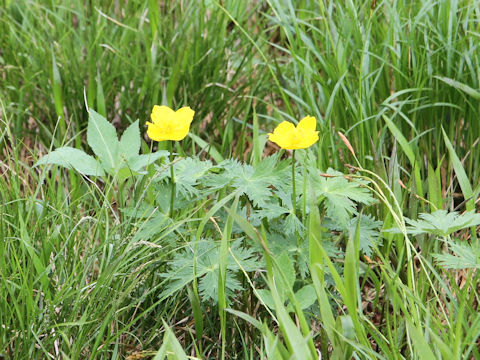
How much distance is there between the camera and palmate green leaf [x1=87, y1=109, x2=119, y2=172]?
5.72 feet

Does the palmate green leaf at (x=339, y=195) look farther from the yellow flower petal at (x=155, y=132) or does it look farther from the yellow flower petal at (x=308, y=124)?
the yellow flower petal at (x=155, y=132)

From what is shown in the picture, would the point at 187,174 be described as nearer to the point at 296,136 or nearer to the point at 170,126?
the point at 170,126

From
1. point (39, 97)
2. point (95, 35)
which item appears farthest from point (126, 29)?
point (39, 97)

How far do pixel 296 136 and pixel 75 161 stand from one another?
1.91 feet

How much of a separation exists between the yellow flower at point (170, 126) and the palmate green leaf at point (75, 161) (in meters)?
0.25

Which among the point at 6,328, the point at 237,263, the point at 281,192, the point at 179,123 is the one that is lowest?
the point at 6,328

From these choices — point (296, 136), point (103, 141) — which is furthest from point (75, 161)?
point (296, 136)

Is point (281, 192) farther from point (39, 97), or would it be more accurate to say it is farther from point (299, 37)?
point (39, 97)

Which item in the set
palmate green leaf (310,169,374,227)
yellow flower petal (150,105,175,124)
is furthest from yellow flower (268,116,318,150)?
yellow flower petal (150,105,175,124)

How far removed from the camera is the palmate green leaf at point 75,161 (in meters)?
1.71

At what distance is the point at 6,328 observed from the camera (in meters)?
1.43

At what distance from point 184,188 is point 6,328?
51cm

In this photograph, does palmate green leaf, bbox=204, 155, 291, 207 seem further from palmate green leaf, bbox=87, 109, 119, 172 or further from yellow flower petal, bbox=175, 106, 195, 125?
palmate green leaf, bbox=87, 109, 119, 172

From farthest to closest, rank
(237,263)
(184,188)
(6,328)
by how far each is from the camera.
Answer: (184,188)
(237,263)
(6,328)
